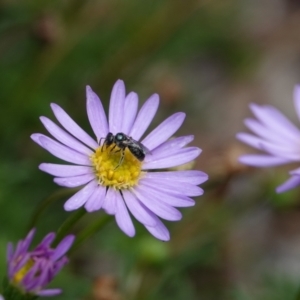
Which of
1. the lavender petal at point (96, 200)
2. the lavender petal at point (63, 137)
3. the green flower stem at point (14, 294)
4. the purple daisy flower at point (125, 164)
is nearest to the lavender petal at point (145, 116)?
the purple daisy flower at point (125, 164)

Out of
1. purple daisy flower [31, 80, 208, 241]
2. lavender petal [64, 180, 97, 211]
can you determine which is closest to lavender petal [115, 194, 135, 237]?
purple daisy flower [31, 80, 208, 241]

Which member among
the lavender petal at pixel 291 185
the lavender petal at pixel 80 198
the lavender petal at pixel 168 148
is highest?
the lavender petal at pixel 291 185

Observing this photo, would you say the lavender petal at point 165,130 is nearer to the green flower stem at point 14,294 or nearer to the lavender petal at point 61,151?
the lavender petal at point 61,151

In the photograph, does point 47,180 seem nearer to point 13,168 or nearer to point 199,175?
point 13,168

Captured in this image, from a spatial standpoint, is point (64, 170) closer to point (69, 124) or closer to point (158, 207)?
point (69, 124)

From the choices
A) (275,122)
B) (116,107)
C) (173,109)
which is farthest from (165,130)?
(173,109)
